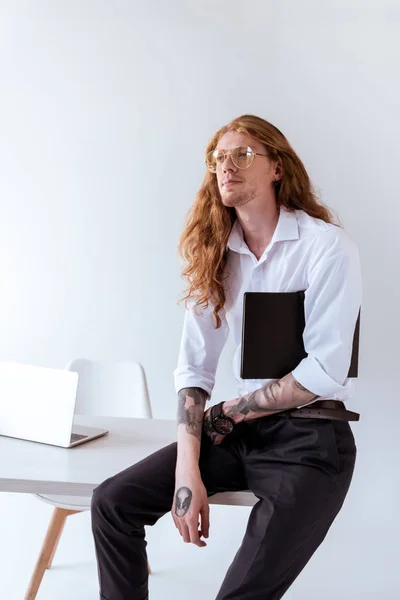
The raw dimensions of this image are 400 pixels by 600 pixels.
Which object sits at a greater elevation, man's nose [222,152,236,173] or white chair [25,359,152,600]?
man's nose [222,152,236,173]

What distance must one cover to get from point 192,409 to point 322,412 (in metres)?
0.37

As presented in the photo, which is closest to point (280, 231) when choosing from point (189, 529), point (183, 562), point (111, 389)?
point (189, 529)

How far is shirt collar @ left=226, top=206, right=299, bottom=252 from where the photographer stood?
1781 millimetres

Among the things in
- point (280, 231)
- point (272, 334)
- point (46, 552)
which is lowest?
point (46, 552)

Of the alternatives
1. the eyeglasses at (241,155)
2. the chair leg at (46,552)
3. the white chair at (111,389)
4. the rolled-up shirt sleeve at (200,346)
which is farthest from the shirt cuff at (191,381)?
the white chair at (111,389)

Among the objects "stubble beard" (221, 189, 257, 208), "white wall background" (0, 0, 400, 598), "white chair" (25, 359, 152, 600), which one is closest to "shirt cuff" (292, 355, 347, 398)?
"stubble beard" (221, 189, 257, 208)

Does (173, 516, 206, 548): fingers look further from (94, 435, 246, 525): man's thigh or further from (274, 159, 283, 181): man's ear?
(274, 159, 283, 181): man's ear

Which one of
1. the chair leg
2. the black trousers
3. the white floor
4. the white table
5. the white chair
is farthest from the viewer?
the white chair

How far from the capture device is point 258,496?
1553mm

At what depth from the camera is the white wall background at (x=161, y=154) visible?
307 cm

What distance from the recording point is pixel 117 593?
1.56 m

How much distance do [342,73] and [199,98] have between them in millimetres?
688

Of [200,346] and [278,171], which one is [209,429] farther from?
[278,171]

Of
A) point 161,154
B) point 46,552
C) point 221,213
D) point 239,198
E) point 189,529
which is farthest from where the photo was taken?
point 161,154
